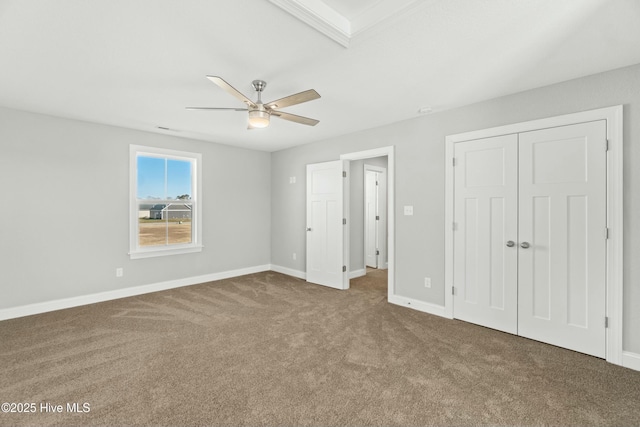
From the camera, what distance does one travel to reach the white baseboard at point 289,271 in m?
5.51

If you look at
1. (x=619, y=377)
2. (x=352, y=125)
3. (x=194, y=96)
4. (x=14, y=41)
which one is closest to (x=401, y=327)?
(x=619, y=377)

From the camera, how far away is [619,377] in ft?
7.45

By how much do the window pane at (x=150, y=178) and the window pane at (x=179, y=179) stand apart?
3.8 inches

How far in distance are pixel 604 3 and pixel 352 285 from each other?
4254mm

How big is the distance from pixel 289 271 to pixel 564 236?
429 cm

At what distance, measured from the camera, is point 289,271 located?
18.9ft

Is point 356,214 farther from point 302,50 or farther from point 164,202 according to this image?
point 302,50

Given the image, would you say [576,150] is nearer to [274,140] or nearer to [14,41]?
[274,140]

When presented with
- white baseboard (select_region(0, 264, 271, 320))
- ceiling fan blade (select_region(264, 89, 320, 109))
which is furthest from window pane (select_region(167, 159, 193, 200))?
ceiling fan blade (select_region(264, 89, 320, 109))

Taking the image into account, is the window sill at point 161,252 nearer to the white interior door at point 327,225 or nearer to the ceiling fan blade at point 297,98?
the white interior door at point 327,225

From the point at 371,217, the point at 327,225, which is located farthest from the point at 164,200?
the point at 371,217

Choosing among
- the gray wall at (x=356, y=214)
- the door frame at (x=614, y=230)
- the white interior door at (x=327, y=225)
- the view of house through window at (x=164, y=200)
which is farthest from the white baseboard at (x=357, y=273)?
the door frame at (x=614, y=230)

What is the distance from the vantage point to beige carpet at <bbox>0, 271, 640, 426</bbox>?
1.87 meters

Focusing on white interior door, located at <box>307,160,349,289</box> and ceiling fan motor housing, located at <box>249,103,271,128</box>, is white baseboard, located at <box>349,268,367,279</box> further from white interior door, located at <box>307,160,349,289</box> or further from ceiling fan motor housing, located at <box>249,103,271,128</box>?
ceiling fan motor housing, located at <box>249,103,271,128</box>
